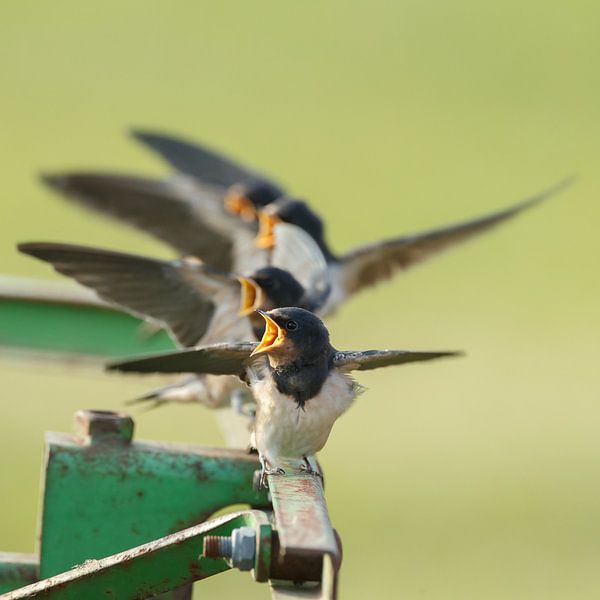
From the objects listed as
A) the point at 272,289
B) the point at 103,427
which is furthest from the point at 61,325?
the point at 103,427

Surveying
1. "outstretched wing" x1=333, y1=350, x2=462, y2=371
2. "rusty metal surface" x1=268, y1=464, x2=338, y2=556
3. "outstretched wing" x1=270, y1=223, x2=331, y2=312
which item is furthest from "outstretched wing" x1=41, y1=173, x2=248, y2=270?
"rusty metal surface" x1=268, y1=464, x2=338, y2=556

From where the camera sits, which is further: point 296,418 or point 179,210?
point 179,210

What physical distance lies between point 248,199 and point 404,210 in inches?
303

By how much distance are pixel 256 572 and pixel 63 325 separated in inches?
77.8

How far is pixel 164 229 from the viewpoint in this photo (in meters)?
5.66

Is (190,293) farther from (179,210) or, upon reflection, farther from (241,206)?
(241,206)

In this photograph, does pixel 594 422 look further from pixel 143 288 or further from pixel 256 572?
pixel 256 572

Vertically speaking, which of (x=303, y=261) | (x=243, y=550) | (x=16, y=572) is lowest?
(x=16, y=572)

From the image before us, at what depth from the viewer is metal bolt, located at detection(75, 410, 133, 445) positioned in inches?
103

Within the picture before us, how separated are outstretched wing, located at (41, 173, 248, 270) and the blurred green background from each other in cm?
18

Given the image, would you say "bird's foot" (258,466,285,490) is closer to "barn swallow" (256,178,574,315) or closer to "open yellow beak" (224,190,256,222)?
"barn swallow" (256,178,574,315)

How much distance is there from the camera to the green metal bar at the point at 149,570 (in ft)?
6.66

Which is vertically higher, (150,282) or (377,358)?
(150,282)

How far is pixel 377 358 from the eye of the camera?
2.73 metres
